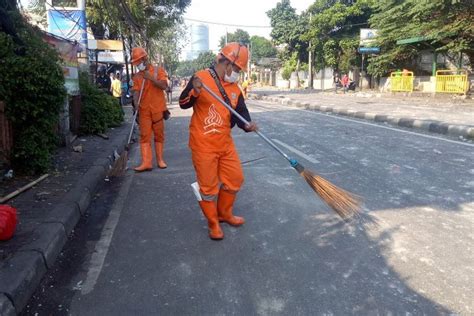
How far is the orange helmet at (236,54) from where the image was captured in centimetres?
358

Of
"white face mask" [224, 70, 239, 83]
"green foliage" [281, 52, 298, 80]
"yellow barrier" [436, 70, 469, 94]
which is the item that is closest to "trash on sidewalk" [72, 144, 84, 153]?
"white face mask" [224, 70, 239, 83]

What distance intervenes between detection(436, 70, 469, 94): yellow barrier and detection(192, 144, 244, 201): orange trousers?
18882 millimetres

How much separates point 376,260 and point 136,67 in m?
4.49

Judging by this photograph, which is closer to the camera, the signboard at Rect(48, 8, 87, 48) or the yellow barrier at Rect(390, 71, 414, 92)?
the signboard at Rect(48, 8, 87, 48)

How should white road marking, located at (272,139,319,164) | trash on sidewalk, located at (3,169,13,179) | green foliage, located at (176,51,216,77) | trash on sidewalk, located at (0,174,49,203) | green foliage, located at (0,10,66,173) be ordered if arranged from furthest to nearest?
green foliage, located at (176,51,216,77), white road marking, located at (272,139,319,164), trash on sidewalk, located at (3,169,13,179), green foliage, located at (0,10,66,173), trash on sidewalk, located at (0,174,49,203)

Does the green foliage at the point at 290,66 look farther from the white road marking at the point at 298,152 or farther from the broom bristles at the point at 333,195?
the broom bristles at the point at 333,195

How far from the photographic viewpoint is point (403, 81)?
77.3 feet

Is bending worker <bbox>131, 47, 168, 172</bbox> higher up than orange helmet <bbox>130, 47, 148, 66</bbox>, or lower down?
lower down

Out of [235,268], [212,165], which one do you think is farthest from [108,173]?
[235,268]

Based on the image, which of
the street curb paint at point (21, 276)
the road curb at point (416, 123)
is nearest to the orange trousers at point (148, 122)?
the street curb paint at point (21, 276)

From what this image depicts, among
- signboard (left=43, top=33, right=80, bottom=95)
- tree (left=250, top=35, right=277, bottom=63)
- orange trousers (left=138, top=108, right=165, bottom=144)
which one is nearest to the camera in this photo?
orange trousers (left=138, top=108, right=165, bottom=144)

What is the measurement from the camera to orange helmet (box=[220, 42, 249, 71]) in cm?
358

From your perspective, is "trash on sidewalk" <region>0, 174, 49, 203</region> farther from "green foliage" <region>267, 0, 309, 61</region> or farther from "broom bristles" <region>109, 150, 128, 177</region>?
"green foliage" <region>267, 0, 309, 61</region>

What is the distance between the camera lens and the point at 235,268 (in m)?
3.19
